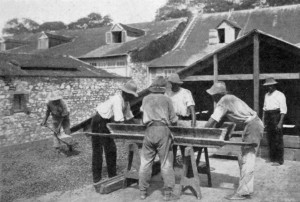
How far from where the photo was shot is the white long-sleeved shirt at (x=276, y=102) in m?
8.14

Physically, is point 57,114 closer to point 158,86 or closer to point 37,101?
point 158,86

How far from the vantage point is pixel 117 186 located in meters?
6.47

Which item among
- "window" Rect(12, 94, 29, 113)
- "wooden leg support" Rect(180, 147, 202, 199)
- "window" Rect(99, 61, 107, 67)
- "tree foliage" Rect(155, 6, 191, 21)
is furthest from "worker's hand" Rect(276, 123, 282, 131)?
"tree foliage" Rect(155, 6, 191, 21)

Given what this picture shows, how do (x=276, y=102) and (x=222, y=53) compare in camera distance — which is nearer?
(x=276, y=102)

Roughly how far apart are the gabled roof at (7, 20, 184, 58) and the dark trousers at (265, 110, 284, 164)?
16815 millimetres

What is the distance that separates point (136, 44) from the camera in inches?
988

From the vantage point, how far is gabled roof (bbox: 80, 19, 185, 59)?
24625 millimetres

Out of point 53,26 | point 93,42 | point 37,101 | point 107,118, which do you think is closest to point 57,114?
point 107,118

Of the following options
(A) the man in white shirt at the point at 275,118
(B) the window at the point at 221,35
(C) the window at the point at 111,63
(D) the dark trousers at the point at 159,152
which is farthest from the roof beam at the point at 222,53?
(C) the window at the point at 111,63

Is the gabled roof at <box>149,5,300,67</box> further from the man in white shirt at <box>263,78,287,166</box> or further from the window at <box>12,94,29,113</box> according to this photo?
the man in white shirt at <box>263,78,287,166</box>

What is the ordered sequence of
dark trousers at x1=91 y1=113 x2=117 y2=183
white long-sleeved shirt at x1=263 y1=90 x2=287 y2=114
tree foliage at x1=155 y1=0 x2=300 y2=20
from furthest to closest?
tree foliage at x1=155 y1=0 x2=300 y2=20
white long-sleeved shirt at x1=263 y1=90 x2=287 y2=114
dark trousers at x1=91 y1=113 x2=117 y2=183

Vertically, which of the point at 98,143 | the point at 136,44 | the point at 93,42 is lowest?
the point at 98,143

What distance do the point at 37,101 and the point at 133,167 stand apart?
1174 cm

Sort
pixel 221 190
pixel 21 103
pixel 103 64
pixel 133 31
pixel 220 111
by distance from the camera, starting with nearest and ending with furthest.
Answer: pixel 220 111
pixel 221 190
pixel 21 103
pixel 103 64
pixel 133 31
